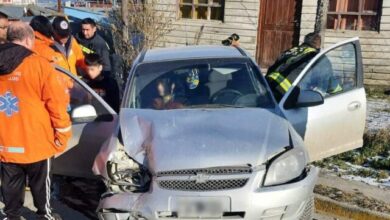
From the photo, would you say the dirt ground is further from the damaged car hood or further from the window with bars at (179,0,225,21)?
the window with bars at (179,0,225,21)

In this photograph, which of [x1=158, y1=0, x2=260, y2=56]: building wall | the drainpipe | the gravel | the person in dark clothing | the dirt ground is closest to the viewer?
the dirt ground

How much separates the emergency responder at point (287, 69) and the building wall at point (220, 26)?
7.09 metres

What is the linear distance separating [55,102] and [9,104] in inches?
13.8

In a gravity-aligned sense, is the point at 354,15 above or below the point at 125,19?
above

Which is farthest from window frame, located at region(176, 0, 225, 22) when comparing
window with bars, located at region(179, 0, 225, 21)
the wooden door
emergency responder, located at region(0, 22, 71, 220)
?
emergency responder, located at region(0, 22, 71, 220)

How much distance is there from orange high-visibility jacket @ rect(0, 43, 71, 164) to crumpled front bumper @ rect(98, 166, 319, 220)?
89 centimetres

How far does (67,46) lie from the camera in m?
6.16

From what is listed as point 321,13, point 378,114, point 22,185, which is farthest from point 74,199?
point 321,13

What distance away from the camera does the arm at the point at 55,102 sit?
12.6 ft

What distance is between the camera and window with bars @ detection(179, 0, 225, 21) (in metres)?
13.4

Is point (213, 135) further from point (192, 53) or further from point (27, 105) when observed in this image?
point (192, 53)

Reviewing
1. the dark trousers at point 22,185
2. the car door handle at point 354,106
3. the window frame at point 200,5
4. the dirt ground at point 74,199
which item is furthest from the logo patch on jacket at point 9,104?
the window frame at point 200,5

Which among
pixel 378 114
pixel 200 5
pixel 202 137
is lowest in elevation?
pixel 378 114

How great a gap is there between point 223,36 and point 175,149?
10.0 metres
